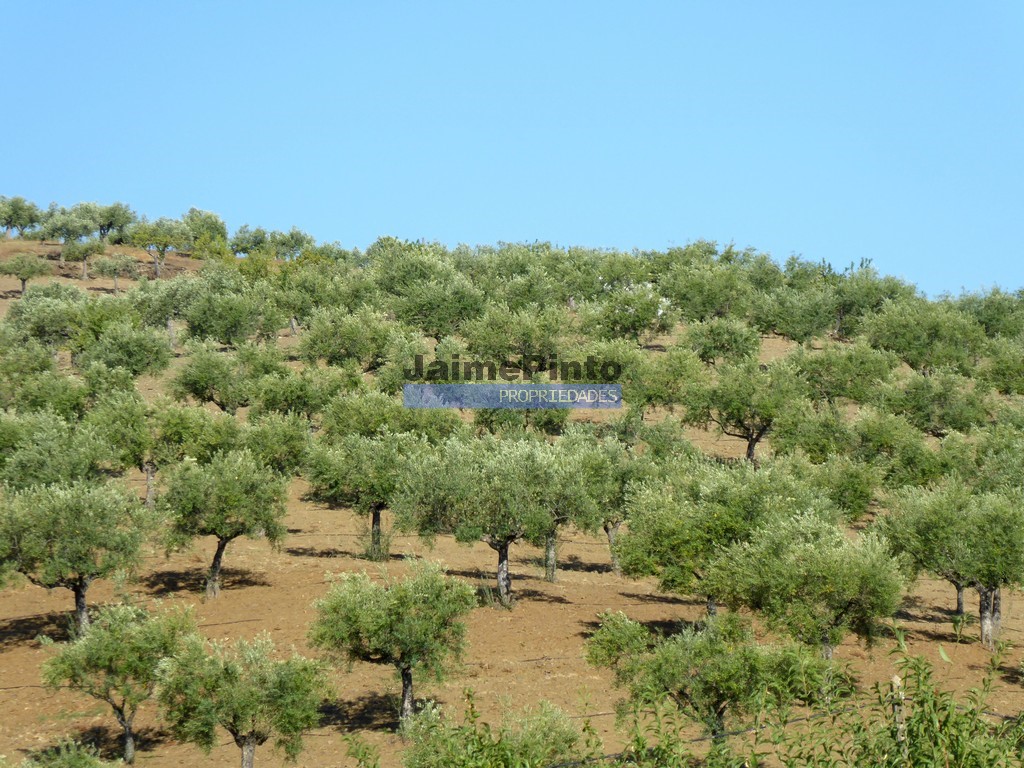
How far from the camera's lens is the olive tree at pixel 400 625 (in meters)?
35.3

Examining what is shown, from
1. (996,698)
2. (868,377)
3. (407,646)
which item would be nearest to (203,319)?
(868,377)

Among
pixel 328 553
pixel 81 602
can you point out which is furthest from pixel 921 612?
pixel 81 602

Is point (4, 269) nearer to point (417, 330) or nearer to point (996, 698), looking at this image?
point (417, 330)

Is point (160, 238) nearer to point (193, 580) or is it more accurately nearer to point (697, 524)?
point (193, 580)

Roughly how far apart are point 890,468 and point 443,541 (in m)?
30.4

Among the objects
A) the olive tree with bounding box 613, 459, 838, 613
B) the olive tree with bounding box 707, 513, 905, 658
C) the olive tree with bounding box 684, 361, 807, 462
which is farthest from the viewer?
the olive tree with bounding box 684, 361, 807, 462

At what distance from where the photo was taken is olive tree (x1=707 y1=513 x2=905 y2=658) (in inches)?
1529

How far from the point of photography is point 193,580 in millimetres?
50250

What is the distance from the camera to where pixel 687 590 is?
43656 mm

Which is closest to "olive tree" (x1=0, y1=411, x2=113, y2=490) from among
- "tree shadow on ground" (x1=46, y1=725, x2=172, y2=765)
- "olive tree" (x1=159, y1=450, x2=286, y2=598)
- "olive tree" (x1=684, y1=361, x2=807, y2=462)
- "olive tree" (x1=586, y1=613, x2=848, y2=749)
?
"olive tree" (x1=159, y1=450, x2=286, y2=598)

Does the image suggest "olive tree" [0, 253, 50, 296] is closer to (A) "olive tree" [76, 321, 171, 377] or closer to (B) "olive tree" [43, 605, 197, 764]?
(A) "olive tree" [76, 321, 171, 377]

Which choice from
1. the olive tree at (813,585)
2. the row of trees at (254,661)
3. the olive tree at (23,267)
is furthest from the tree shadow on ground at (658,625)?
the olive tree at (23,267)

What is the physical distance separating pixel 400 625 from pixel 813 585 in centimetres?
1615

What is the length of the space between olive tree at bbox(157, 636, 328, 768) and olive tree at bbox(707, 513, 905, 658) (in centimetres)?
1765
